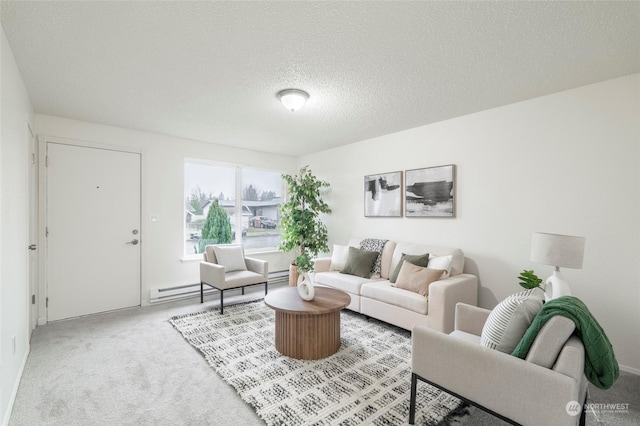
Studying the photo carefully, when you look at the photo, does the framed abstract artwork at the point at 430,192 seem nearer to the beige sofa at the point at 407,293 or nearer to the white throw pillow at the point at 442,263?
the beige sofa at the point at 407,293

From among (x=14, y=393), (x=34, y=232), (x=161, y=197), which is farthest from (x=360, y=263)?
A: (x=34, y=232)

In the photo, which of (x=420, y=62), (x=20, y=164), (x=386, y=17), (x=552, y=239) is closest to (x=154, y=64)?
(x=20, y=164)

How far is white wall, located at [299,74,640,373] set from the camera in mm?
2426

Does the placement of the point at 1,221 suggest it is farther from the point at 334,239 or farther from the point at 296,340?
the point at 334,239

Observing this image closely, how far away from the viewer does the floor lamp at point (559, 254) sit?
2035mm

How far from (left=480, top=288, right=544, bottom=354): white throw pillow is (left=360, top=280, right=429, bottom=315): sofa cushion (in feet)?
3.83

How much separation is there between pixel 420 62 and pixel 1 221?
2957 millimetres

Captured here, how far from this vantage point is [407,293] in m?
3.08

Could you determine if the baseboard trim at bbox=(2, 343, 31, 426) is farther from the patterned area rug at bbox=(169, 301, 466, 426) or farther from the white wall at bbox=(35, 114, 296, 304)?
the white wall at bbox=(35, 114, 296, 304)

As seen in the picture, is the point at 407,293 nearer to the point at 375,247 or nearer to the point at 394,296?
the point at 394,296

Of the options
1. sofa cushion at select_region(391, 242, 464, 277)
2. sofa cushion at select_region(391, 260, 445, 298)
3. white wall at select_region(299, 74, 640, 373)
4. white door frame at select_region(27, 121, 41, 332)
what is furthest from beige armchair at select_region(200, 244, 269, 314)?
white wall at select_region(299, 74, 640, 373)

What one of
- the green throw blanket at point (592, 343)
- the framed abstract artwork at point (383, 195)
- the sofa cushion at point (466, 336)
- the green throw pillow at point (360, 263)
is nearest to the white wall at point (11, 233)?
the sofa cushion at point (466, 336)

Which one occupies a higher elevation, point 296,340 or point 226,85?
point 226,85

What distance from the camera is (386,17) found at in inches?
67.8
